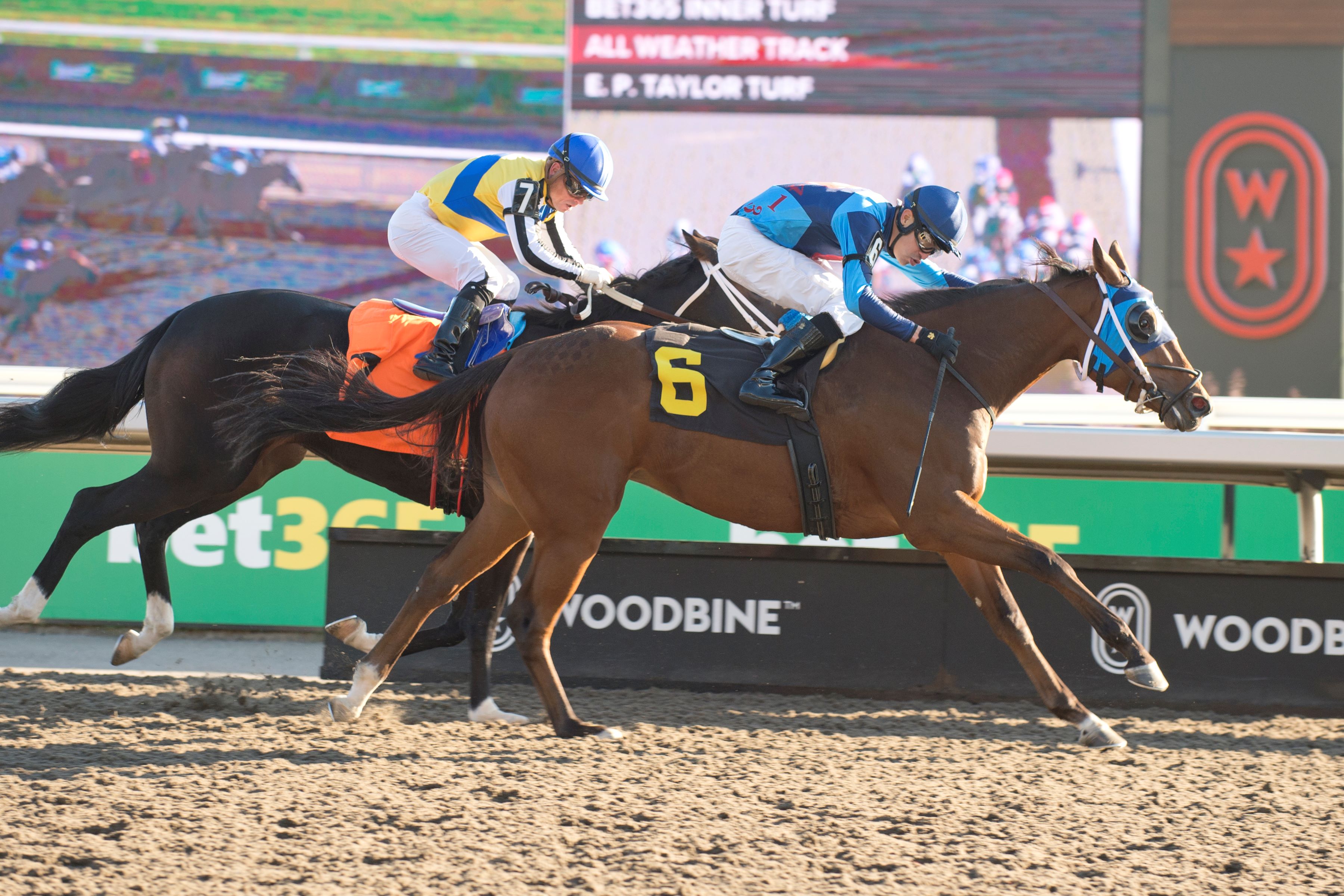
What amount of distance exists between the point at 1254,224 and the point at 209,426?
837cm

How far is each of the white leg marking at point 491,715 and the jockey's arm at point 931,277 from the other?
6.29 feet

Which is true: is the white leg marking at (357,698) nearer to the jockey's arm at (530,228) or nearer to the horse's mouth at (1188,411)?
the jockey's arm at (530,228)

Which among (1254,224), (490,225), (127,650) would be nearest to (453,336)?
(490,225)

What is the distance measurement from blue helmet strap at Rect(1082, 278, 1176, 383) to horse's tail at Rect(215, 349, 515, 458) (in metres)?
1.78

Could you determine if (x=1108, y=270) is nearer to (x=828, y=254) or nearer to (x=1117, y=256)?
(x=1117, y=256)

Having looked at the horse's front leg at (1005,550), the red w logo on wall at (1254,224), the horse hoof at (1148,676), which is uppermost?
the red w logo on wall at (1254,224)

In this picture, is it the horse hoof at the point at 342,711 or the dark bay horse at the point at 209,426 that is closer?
the horse hoof at the point at 342,711

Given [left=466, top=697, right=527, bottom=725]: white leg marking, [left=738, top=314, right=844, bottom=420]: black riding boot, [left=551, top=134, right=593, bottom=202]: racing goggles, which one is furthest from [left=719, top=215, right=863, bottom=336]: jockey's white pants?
[left=466, top=697, right=527, bottom=725]: white leg marking

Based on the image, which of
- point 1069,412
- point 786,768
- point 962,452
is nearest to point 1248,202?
point 1069,412

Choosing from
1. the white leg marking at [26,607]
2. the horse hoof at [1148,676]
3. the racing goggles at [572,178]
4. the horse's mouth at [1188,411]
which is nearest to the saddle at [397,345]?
the racing goggles at [572,178]

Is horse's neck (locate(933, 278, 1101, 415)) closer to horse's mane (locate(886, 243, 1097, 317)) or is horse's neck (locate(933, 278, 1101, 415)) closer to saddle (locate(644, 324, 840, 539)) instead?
horse's mane (locate(886, 243, 1097, 317))

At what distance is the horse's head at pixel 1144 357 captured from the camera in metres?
3.54

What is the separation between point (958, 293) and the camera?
152 inches

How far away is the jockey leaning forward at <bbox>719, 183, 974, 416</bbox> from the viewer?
358cm
